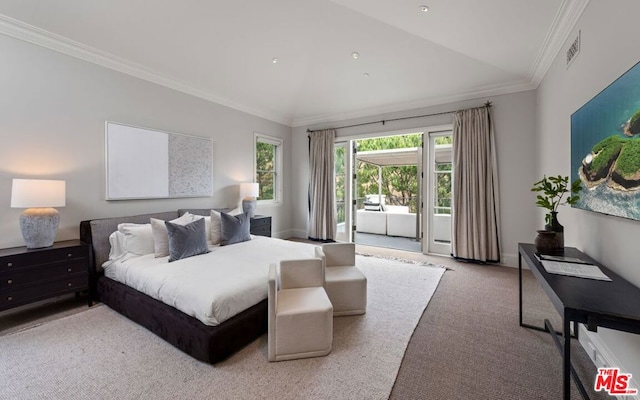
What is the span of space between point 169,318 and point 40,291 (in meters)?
1.52

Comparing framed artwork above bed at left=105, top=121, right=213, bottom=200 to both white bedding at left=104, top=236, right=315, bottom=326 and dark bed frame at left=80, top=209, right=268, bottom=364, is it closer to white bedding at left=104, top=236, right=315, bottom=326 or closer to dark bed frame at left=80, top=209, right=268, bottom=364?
dark bed frame at left=80, top=209, right=268, bottom=364

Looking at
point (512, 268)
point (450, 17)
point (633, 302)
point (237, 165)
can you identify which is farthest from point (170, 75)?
point (512, 268)

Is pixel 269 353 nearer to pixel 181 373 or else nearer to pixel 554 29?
pixel 181 373

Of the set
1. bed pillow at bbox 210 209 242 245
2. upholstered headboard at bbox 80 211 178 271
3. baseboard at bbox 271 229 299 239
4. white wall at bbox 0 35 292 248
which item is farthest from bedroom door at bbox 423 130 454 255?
upholstered headboard at bbox 80 211 178 271

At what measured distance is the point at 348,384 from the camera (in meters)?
1.68

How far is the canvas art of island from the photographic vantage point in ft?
4.82

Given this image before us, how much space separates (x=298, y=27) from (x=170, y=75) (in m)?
2.02

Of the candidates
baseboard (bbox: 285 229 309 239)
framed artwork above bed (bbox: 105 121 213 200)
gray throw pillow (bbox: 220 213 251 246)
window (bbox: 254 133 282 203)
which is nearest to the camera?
framed artwork above bed (bbox: 105 121 213 200)

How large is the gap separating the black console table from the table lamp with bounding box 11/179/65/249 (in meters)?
4.04

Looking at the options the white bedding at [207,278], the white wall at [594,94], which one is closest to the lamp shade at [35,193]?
the white bedding at [207,278]

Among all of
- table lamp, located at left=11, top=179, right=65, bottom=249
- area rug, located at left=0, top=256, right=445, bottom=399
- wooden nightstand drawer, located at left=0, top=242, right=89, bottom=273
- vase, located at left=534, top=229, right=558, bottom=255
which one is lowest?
area rug, located at left=0, top=256, right=445, bottom=399

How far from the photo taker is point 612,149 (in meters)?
1.68

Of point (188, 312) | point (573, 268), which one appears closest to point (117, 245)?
point (188, 312)

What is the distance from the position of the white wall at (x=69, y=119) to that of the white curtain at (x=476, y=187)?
4512mm
